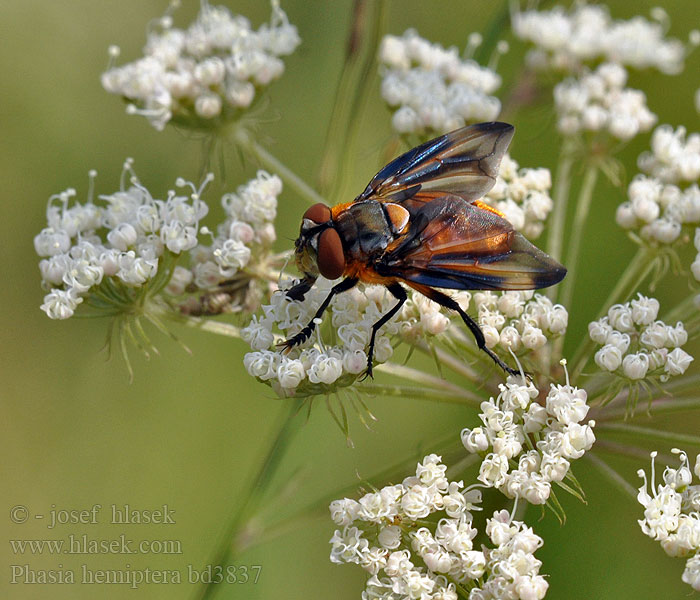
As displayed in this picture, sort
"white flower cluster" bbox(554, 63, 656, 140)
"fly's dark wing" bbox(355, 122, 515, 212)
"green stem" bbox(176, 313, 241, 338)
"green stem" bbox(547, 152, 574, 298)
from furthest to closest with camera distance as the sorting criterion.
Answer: "white flower cluster" bbox(554, 63, 656, 140) < "green stem" bbox(547, 152, 574, 298) < "green stem" bbox(176, 313, 241, 338) < "fly's dark wing" bbox(355, 122, 515, 212)

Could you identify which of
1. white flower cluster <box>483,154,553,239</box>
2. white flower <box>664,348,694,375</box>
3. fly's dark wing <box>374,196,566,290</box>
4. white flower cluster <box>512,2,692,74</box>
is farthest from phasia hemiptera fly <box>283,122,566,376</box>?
white flower cluster <box>512,2,692,74</box>

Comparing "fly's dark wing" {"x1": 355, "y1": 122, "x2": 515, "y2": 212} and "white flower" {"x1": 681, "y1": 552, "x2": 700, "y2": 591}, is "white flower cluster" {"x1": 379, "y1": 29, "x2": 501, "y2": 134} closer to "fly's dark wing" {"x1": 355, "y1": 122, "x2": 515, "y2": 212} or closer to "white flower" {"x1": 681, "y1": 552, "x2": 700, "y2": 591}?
"fly's dark wing" {"x1": 355, "y1": 122, "x2": 515, "y2": 212}

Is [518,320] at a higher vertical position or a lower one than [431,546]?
higher

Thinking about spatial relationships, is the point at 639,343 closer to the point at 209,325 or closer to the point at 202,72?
the point at 209,325

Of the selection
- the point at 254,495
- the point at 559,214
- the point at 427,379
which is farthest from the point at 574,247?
the point at 254,495

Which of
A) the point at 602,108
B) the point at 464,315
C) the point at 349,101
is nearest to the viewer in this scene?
the point at 464,315

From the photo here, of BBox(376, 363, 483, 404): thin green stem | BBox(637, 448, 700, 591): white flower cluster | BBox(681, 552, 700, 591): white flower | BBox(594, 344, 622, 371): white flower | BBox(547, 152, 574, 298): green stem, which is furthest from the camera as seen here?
BBox(547, 152, 574, 298): green stem

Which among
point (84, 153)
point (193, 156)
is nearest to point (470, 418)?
point (193, 156)

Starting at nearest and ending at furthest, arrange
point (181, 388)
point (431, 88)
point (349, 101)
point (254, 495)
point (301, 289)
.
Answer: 1. point (301, 289)
2. point (254, 495)
3. point (349, 101)
4. point (431, 88)
5. point (181, 388)
